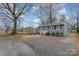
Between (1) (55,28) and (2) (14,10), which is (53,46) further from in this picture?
(2) (14,10)

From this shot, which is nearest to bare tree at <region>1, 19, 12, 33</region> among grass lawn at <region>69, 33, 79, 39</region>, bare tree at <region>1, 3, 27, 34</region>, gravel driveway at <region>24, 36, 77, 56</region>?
bare tree at <region>1, 3, 27, 34</region>

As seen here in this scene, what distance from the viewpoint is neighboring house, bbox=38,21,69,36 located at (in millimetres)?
1432

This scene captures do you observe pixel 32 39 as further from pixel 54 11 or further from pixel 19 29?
pixel 54 11

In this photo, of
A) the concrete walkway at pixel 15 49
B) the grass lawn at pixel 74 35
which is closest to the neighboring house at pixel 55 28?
the grass lawn at pixel 74 35

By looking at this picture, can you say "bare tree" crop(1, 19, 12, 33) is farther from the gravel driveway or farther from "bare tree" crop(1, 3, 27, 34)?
the gravel driveway

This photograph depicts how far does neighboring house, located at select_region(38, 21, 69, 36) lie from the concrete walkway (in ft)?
0.52

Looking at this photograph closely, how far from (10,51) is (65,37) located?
1.30 feet

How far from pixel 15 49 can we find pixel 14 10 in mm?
275

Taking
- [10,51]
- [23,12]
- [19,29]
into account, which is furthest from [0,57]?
[23,12]

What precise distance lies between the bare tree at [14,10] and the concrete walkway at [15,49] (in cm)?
9

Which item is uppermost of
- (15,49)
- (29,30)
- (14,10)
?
(14,10)

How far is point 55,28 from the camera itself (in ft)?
4.68

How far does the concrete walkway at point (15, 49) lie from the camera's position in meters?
1.42

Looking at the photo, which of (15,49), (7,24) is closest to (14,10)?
(7,24)
